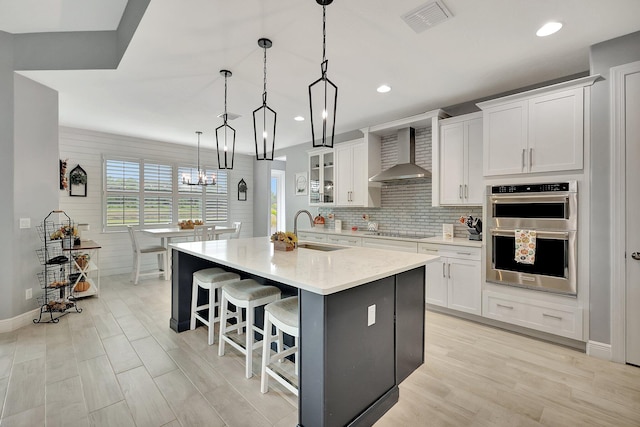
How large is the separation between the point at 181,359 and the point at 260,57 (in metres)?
2.79

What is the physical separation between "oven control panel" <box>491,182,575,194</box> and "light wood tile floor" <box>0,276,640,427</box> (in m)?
1.48

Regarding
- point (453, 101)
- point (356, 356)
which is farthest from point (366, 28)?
point (356, 356)

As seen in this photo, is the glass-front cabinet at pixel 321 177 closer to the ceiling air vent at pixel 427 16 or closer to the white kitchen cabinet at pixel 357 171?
the white kitchen cabinet at pixel 357 171

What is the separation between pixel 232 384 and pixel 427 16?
10.0ft

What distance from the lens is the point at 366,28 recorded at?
2303mm

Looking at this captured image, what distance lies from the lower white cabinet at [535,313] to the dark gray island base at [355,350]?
1.41 meters

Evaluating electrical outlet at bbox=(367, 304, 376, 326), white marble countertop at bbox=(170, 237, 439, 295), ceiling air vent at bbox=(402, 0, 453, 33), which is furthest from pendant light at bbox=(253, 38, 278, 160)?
electrical outlet at bbox=(367, 304, 376, 326)

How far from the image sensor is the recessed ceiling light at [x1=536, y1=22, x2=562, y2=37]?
2235 mm

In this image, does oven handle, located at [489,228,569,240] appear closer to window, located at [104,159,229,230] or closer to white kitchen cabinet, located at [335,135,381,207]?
white kitchen cabinet, located at [335,135,381,207]

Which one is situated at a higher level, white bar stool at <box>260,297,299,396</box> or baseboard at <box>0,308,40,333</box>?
white bar stool at <box>260,297,299,396</box>

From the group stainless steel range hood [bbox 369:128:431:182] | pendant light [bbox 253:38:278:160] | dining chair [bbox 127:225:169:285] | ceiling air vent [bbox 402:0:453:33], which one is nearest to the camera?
ceiling air vent [bbox 402:0:453:33]

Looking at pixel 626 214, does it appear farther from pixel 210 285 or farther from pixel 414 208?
pixel 210 285

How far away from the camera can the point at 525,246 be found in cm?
291

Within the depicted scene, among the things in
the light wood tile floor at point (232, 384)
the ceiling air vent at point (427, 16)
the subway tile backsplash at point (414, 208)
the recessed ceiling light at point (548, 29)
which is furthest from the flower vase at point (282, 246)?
the recessed ceiling light at point (548, 29)
